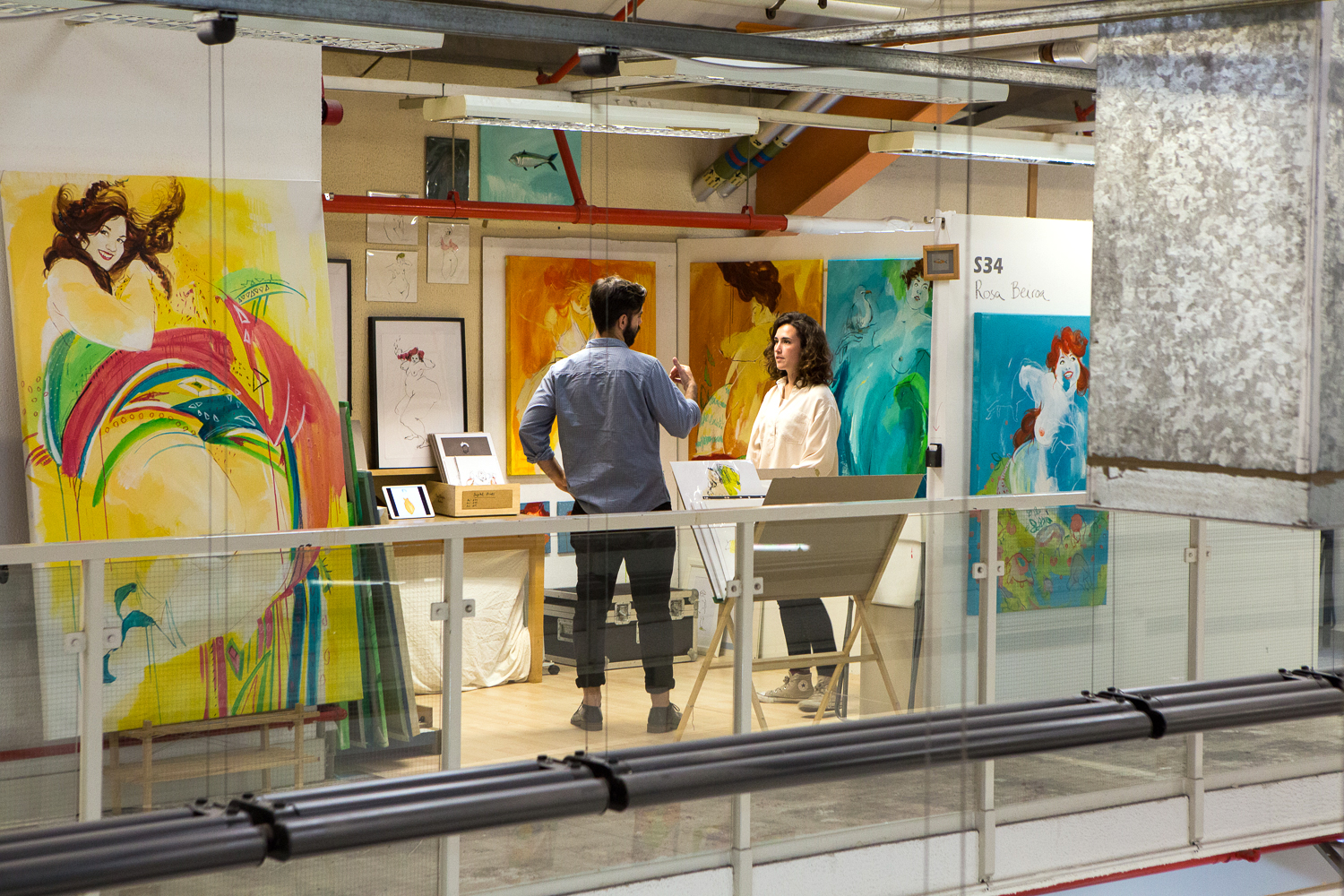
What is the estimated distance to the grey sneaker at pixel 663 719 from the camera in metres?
4.07

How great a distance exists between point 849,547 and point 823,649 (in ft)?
1.03

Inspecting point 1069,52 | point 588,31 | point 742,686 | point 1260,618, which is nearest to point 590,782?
point 588,31

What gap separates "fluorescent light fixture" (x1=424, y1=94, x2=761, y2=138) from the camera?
215 inches

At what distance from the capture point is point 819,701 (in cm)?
430

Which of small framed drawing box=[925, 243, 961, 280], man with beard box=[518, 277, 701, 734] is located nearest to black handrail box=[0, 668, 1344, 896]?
man with beard box=[518, 277, 701, 734]

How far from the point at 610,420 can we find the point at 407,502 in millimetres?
2573

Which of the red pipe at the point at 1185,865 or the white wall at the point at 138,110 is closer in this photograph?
the white wall at the point at 138,110

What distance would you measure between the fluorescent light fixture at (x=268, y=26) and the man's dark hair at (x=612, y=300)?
1.73 metres

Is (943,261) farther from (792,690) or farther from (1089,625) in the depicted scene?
(792,690)

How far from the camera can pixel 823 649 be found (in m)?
4.34

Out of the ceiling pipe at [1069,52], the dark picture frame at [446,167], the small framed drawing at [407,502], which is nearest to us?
the ceiling pipe at [1069,52]

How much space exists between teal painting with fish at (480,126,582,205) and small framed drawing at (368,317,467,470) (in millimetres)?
739

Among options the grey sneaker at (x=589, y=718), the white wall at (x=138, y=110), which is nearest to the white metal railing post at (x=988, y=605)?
the grey sneaker at (x=589, y=718)

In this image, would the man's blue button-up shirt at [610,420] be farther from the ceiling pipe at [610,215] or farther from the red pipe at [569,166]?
the red pipe at [569,166]
